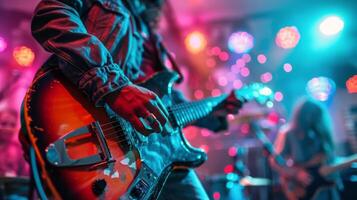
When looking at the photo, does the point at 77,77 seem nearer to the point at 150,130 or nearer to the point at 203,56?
the point at 150,130

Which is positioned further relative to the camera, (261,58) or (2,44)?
(261,58)

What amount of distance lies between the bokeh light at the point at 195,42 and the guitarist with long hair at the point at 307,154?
127 inches

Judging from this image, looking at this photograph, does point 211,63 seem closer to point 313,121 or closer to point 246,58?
point 246,58

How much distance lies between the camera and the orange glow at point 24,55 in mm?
5660

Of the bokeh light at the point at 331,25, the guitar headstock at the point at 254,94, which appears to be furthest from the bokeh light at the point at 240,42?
the guitar headstock at the point at 254,94

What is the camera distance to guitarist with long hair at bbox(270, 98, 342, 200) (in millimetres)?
3686

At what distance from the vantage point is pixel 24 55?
566 centimetres

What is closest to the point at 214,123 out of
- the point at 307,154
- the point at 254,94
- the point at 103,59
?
the point at 254,94

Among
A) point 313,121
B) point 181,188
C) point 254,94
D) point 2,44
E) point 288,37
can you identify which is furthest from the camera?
point 288,37

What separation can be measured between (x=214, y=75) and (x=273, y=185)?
3.71 metres

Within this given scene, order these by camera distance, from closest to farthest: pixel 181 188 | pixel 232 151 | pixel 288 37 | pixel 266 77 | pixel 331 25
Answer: pixel 181 188, pixel 232 151, pixel 331 25, pixel 288 37, pixel 266 77

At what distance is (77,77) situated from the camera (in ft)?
4.04

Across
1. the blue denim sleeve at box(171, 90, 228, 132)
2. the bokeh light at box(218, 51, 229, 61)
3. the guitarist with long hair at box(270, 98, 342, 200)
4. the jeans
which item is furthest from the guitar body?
the bokeh light at box(218, 51, 229, 61)

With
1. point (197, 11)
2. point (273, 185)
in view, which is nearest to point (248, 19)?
point (197, 11)
